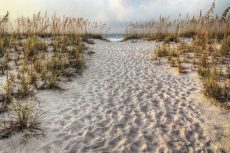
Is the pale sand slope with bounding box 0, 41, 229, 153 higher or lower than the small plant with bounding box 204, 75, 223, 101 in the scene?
lower

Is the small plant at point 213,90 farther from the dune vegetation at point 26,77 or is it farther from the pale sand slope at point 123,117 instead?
the dune vegetation at point 26,77

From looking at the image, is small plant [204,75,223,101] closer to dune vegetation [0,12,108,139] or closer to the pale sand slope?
the pale sand slope

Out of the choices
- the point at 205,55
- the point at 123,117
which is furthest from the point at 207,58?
the point at 123,117

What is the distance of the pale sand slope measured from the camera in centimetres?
416

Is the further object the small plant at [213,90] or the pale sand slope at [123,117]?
the small plant at [213,90]

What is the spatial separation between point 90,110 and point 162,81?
296cm

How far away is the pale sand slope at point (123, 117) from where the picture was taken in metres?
4.16

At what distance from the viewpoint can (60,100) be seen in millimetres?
6027

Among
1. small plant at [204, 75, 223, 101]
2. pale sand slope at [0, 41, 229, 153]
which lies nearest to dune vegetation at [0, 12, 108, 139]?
pale sand slope at [0, 41, 229, 153]

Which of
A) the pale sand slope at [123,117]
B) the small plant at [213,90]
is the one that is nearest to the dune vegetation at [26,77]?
the pale sand slope at [123,117]

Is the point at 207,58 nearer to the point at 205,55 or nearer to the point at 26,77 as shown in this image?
the point at 205,55

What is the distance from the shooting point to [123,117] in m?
5.23

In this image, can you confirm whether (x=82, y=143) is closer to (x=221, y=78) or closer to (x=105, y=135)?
(x=105, y=135)

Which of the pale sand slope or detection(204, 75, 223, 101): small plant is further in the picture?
detection(204, 75, 223, 101): small plant
